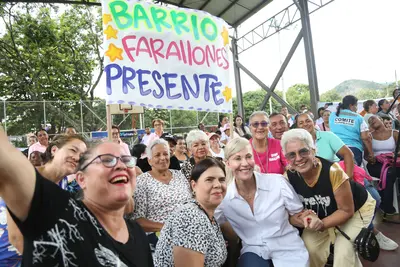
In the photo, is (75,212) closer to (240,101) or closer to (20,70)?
(240,101)

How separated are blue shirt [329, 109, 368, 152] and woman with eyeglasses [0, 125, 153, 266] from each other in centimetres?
374

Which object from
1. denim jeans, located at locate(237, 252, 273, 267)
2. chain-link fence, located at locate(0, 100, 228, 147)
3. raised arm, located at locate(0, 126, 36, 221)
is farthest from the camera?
chain-link fence, located at locate(0, 100, 228, 147)

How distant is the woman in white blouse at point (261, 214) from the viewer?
220cm

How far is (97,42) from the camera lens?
1698 cm

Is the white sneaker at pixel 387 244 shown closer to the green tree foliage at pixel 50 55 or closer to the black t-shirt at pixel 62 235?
the black t-shirt at pixel 62 235

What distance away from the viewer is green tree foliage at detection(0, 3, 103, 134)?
15062 mm

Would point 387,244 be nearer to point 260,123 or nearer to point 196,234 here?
point 260,123

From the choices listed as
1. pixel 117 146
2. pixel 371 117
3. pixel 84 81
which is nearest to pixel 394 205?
pixel 371 117

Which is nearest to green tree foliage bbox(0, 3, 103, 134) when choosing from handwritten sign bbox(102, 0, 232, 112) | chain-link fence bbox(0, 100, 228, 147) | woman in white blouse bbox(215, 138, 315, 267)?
chain-link fence bbox(0, 100, 228, 147)

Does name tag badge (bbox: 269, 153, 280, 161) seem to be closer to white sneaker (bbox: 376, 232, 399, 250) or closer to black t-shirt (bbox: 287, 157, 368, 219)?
black t-shirt (bbox: 287, 157, 368, 219)

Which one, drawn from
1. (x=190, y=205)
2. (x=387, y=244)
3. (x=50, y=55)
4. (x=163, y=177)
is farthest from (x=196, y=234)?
(x=50, y=55)

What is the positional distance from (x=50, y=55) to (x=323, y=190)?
16792 mm

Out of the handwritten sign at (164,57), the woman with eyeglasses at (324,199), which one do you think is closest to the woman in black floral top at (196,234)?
the woman with eyeglasses at (324,199)

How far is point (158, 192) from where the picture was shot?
2.64 m
